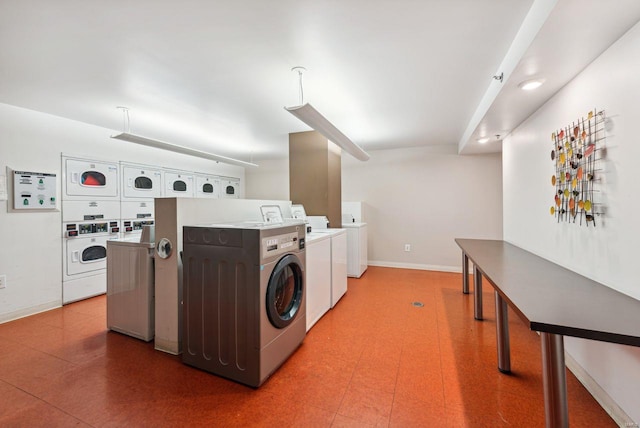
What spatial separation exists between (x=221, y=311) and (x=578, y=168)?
9.22 ft

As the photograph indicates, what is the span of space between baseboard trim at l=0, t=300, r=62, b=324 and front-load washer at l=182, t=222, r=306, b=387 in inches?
106

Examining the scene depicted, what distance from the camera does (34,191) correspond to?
3.27 m

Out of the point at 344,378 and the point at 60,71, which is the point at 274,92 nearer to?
the point at 60,71

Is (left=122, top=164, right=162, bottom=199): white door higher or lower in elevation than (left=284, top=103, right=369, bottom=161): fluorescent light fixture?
lower

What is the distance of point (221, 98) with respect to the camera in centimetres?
299

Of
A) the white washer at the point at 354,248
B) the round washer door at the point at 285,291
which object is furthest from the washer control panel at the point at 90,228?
the white washer at the point at 354,248

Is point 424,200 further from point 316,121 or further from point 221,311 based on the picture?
point 221,311

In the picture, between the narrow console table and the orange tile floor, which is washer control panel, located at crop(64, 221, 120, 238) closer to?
the orange tile floor

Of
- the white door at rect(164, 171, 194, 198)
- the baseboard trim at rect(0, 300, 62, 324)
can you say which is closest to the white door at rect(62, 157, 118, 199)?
the white door at rect(164, 171, 194, 198)

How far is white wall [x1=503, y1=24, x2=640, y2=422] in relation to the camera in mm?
1442

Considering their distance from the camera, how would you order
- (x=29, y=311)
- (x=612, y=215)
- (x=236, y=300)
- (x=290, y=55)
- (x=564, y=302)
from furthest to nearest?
(x=29, y=311)
(x=290, y=55)
(x=236, y=300)
(x=612, y=215)
(x=564, y=302)

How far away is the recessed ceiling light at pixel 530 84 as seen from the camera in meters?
2.03

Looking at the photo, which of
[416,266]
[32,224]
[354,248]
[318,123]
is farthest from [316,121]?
[416,266]

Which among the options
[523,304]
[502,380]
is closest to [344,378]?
[502,380]
